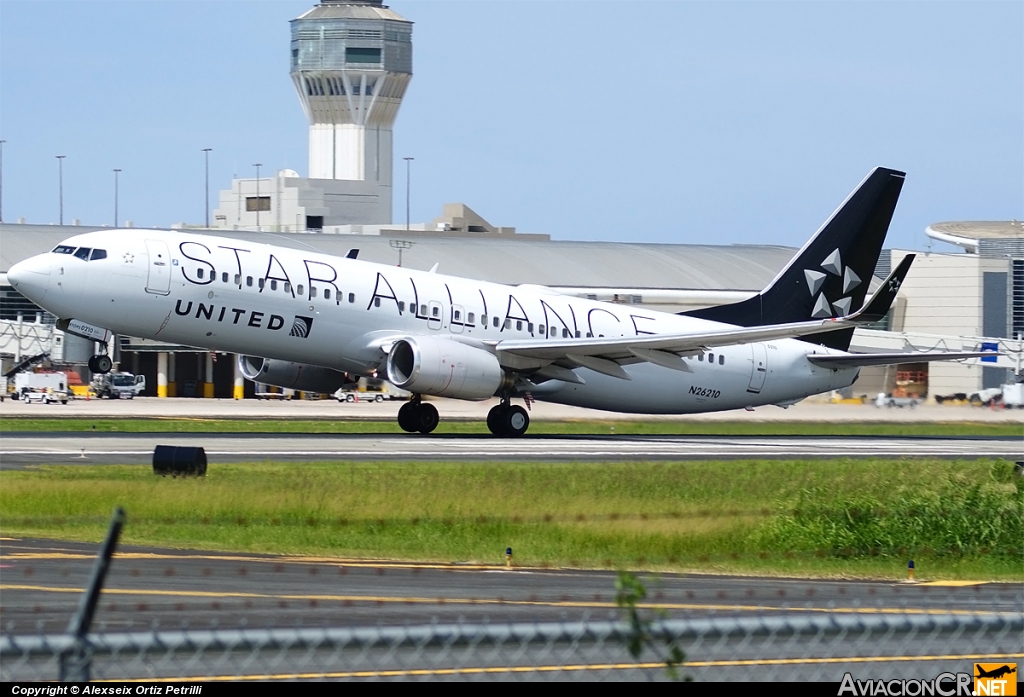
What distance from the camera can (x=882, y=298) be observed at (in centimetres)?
3481

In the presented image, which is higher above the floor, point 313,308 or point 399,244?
point 399,244

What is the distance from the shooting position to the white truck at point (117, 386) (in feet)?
244

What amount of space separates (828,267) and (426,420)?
12.9 m

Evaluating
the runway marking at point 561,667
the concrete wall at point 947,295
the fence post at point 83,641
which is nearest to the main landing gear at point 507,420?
the runway marking at point 561,667

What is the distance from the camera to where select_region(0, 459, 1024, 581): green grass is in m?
16.7

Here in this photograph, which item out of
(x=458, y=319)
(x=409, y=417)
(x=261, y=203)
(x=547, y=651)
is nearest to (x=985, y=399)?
(x=458, y=319)

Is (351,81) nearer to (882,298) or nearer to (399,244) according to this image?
(399,244)

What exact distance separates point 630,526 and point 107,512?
6575mm

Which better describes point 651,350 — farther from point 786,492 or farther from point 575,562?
point 575,562

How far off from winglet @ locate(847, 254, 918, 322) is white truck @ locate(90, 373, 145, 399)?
48.6 metres

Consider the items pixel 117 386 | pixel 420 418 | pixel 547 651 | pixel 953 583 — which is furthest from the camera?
pixel 117 386

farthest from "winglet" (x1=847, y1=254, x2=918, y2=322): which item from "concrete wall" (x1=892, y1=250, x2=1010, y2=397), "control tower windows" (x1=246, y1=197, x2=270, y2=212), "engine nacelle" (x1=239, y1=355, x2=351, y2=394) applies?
"control tower windows" (x1=246, y1=197, x2=270, y2=212)

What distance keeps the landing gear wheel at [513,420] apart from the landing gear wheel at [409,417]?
2285 mm

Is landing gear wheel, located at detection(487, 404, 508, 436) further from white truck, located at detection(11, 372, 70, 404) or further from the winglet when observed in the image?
white truck, located at detection(11, 372, 70, 404)
